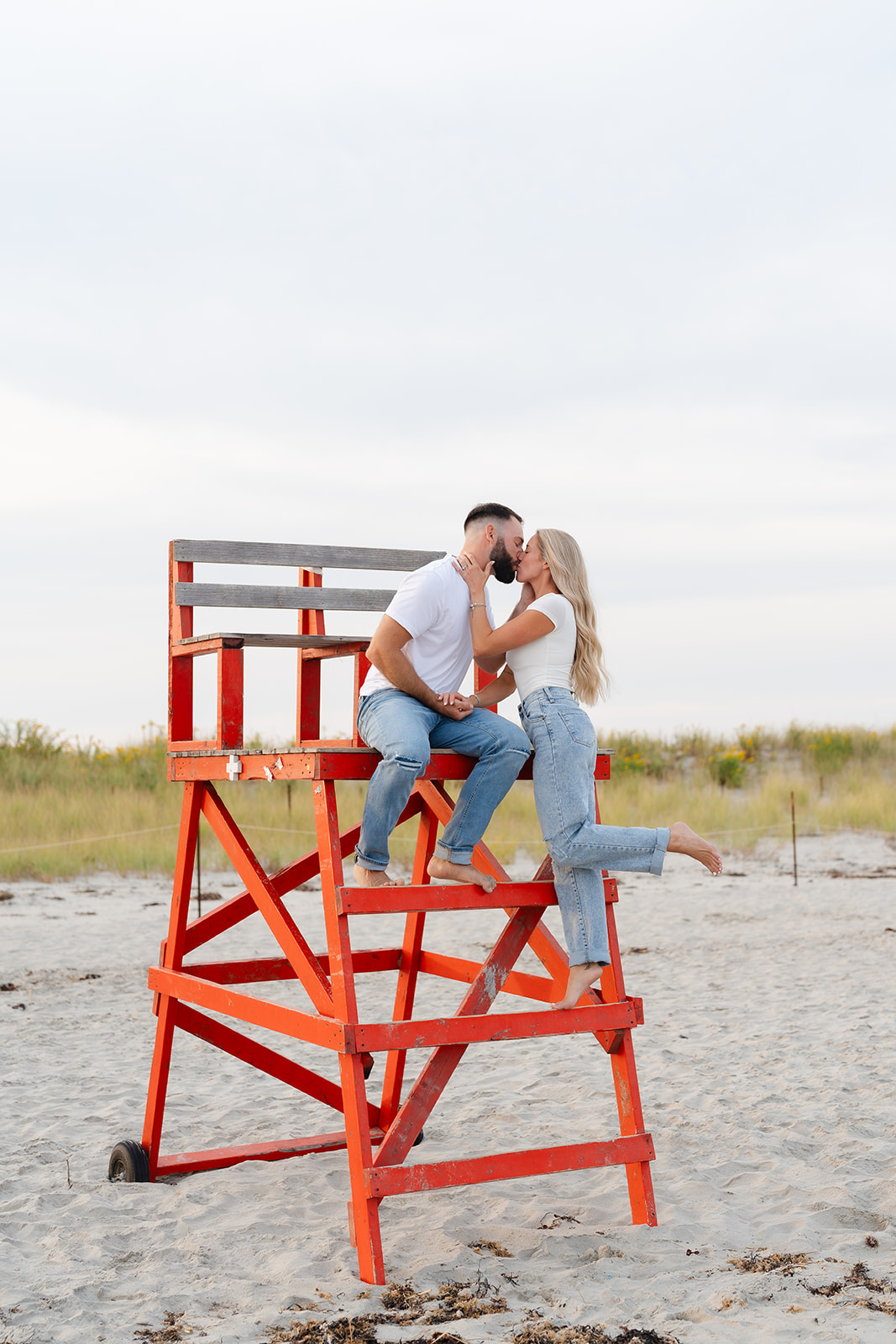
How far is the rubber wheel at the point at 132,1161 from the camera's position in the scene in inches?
189

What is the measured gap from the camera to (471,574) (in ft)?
13.8

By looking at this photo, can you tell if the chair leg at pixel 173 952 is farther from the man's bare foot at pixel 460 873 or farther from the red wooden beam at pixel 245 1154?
the man's bare foot at pixel 460 873

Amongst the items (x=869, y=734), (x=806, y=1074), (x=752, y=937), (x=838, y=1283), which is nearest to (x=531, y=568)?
(x=838, y=1283)

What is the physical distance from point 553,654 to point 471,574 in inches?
15.2

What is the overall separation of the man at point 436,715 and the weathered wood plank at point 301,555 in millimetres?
573

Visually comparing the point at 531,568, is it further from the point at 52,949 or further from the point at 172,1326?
the point at 52,949

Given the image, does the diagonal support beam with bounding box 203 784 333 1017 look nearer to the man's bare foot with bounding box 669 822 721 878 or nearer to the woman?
the woman

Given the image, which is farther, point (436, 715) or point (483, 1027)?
point (436, 715)

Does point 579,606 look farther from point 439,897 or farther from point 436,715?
point 439,897

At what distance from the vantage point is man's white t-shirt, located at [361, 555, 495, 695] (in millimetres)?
4066

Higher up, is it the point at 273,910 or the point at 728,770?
the point at 273,910

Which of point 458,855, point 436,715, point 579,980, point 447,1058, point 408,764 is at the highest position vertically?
point 436,715

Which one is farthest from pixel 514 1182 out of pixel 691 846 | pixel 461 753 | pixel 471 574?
pixel 471 574

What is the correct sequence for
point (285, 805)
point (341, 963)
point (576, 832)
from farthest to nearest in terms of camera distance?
point (285, 805) → point (576, 832) → point (341, 963)
